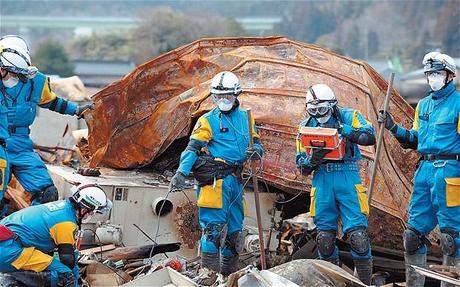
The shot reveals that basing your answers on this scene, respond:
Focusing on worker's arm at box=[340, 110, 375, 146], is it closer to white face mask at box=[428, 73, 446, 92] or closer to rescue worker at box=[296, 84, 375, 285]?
rescue worker at box=[296, 84, 375, 285]

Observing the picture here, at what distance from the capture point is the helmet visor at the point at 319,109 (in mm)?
8602

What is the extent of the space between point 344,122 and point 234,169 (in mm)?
1181

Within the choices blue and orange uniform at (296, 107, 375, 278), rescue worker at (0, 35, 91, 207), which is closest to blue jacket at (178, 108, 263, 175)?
blue and orange uniform at (296, 107, 375, 278)

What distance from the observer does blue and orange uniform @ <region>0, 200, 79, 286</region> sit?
779cm

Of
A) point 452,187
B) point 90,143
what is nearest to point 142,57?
point 90,143

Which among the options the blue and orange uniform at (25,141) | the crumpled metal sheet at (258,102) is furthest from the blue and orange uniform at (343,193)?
the blue and orange uniform at (25,141)

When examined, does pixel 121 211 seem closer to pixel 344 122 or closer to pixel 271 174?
pixel 271 174

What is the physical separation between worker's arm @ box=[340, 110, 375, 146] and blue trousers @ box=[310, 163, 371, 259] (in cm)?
30

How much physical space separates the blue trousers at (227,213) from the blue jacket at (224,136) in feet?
0.77

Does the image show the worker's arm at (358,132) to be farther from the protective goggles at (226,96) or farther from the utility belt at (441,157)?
the protective goggles at (226,96)

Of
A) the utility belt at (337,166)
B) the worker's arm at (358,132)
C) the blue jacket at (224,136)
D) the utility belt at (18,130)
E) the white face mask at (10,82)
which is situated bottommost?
the utility belt at (18,130)

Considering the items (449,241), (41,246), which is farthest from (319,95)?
(41,246)

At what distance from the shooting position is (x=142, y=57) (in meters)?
52.0

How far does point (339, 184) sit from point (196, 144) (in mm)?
1441
